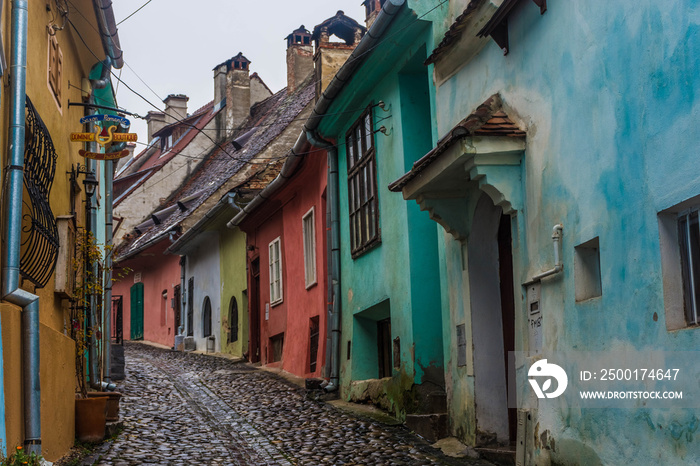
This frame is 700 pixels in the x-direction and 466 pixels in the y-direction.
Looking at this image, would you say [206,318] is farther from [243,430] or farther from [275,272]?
[243,430]

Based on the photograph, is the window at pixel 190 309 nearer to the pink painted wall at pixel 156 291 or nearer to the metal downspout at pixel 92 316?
the pink painted wall at pixel 156 291

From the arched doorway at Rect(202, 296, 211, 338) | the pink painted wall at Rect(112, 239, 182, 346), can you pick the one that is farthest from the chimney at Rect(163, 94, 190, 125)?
the arched doorway at Rect(202, 296, 211, 338)

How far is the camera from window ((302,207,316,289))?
16.9m

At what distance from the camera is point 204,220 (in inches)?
888

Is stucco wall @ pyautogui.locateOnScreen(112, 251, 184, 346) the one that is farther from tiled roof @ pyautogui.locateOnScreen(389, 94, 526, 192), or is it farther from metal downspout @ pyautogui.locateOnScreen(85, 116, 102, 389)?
tiled roof @ pyautogui.locateOnScreen(389, 94, 526, 192)

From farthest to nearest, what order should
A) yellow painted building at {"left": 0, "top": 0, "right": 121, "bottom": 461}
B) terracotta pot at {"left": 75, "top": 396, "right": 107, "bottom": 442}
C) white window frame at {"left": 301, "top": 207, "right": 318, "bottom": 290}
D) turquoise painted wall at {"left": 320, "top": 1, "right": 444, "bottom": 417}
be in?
1. white window frame at {"left": 301, "top": 207, "right": 318, "bottom": 290}
2. turquoise painted wall at {"left": 320, "top": 1, "right": 444, "bottom": 417}
3. terracotta pot at {"left": 75, "top": 396, "right": 107, "bottom": 442}
4. yellow painted building at {"left": 0, "top": 0, "right": 121, "bottom": 461}

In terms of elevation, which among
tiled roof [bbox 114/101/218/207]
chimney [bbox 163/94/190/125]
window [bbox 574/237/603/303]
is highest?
chimney [bbox 163/94/190/125]

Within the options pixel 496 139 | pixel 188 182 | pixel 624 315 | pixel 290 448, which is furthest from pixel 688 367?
pixel 188 182

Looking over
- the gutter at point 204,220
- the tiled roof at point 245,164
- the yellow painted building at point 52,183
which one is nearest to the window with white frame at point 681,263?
the yellow painted building at point 52,183

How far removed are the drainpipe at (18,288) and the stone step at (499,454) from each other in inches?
163

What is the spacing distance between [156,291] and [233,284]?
908 centimetres

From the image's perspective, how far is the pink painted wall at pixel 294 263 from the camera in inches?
639

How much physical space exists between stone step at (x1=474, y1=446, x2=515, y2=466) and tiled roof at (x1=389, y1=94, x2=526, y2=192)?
2.84 metres

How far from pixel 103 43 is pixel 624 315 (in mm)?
8184
